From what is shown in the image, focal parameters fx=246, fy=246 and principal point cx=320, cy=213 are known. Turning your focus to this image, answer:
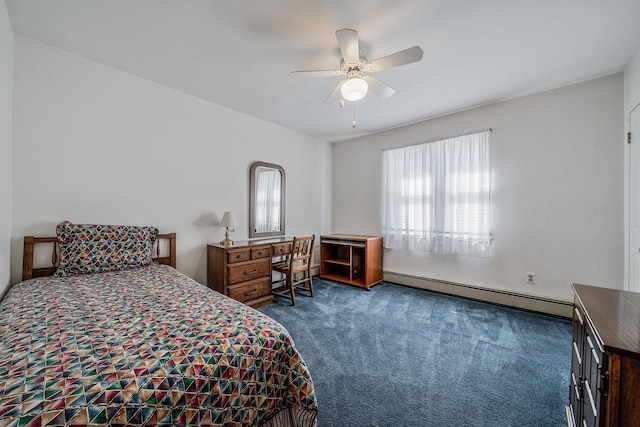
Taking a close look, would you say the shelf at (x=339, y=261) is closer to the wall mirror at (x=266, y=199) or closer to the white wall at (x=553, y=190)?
the wall mirror at (x=266, y=199)

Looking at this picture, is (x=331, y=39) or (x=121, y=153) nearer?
(x=331, y=39)

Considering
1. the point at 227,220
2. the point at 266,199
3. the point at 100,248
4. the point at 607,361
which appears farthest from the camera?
the point at 266,199

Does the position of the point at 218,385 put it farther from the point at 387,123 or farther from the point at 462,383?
the point at 387,123

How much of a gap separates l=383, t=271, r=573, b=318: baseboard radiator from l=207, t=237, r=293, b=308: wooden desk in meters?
2.10

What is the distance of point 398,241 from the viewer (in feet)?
13.0

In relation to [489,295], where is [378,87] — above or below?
above

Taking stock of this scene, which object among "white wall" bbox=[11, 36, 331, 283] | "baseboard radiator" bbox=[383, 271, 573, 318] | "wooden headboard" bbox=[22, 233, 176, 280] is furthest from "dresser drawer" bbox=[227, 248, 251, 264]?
"baseboard radiator" bbox=[383, 271, 573, 318]

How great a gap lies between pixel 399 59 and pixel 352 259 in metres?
2.92

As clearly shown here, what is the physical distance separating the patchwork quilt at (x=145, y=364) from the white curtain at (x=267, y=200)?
219 cm

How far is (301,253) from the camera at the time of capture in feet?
11.3

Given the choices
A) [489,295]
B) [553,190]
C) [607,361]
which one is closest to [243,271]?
[607,361]

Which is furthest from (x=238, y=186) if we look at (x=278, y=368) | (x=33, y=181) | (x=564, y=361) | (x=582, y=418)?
(x=564, y=361)

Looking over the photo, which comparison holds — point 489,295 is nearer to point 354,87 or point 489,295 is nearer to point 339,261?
point 339,261

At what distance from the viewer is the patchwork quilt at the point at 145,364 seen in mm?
719
